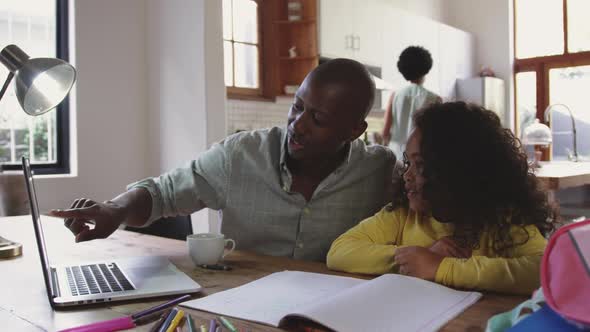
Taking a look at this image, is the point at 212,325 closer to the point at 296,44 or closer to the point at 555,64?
the point at 296,44

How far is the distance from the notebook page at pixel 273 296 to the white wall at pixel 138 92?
2182mm

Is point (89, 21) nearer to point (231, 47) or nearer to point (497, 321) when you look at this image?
point (231, 47)

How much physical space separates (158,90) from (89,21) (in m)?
0.56

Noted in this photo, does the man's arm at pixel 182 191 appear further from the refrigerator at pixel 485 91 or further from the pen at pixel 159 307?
the refrigerator at pixel 485 91

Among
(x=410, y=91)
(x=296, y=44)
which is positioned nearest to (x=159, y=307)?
(x=410, y=91)

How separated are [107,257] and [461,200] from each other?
873 mm

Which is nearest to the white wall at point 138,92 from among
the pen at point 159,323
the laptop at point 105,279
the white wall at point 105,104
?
the white wall at point 105,104

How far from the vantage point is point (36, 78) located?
47.4 inches

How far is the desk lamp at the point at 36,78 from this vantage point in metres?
1.18

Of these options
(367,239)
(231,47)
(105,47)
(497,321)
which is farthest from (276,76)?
(497,321)

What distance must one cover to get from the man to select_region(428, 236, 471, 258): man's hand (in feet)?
1.38

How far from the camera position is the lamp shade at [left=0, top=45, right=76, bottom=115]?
118cm

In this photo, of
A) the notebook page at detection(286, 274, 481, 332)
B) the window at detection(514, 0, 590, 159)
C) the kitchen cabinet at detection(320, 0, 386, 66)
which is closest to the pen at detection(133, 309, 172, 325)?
the notebook page at detection(286, 274, 481, 332)

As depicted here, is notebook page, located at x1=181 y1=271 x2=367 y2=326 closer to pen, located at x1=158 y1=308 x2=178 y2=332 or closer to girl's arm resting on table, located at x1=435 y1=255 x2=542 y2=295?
pen, located at x1=158 y1=308 x2=178 y2=332
